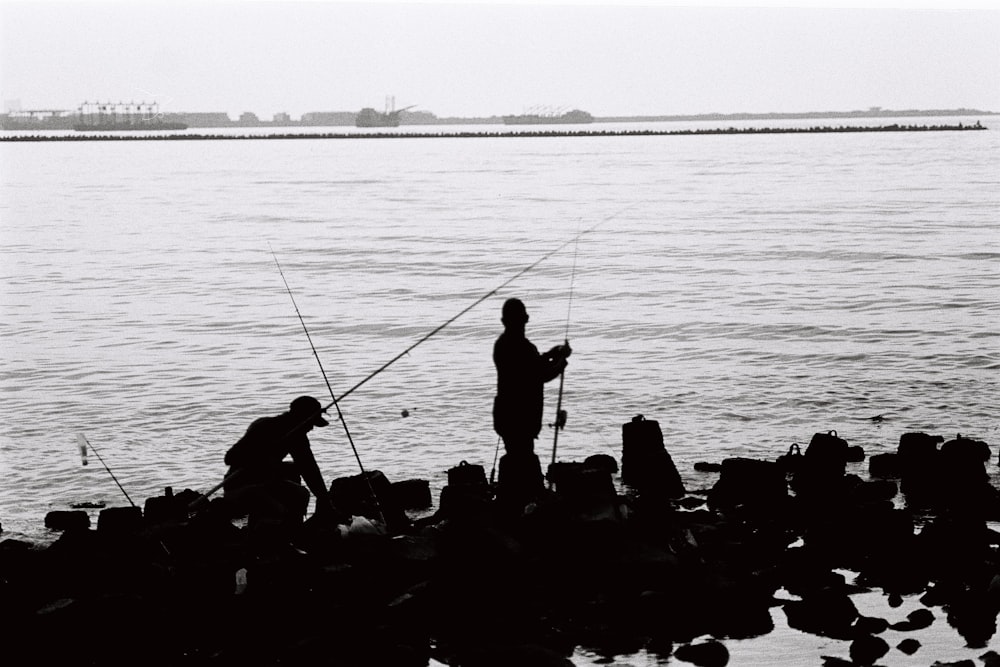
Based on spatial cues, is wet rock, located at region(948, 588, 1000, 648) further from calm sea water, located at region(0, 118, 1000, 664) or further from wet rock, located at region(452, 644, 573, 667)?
wet rock, located at region(452, 644, 573, 667)

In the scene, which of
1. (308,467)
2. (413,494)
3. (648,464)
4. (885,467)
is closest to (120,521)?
(308,467)

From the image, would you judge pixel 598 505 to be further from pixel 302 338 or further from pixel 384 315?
pixel 384 315

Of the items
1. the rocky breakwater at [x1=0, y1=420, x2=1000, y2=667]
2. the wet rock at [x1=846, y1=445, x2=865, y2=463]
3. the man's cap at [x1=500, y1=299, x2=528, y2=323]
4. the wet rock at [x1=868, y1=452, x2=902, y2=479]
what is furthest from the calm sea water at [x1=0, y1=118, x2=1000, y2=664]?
the man's cap at [x1=500, y1=299, x2=528, y2=323]

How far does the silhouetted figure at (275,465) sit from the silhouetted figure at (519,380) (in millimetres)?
1497

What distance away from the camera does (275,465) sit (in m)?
10.5

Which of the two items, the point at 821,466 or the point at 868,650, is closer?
the point at 868,650

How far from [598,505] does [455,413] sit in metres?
9.42

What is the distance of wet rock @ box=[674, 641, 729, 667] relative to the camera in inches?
340

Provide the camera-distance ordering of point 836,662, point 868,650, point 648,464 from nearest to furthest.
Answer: point 836,662 → point 868,650 → point 648,464

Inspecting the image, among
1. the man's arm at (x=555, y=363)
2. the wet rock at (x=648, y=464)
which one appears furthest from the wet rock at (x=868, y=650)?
the wet rock at (x=648, y=464)

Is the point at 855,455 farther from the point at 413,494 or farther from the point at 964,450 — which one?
the point at 413,494

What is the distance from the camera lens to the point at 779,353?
2500cm

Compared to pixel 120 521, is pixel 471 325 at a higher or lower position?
lower

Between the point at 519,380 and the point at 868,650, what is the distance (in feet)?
11.2
